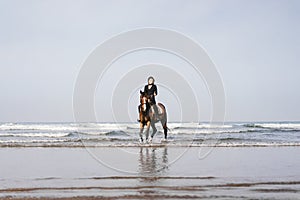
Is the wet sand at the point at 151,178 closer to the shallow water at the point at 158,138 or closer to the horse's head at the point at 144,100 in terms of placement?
the horse's head at the point at 144,100

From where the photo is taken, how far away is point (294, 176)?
879cm

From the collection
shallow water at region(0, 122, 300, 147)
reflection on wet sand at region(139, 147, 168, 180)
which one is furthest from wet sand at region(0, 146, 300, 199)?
shallow water at region(0, 122, 300, 147)

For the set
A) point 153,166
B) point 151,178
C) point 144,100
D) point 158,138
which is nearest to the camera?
point 151,178

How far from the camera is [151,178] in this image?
8.48 meters

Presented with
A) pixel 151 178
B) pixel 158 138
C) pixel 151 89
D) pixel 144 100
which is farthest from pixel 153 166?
pixel 158 138

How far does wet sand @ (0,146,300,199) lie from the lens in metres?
6.80

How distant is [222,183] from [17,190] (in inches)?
145

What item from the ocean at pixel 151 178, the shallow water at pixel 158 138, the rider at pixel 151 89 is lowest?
the ocean at pixel 151 178

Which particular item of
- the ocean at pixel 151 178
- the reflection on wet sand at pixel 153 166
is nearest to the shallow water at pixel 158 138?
the reflection on wet sand at pixel 153 166

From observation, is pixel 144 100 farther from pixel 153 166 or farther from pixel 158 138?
pixel 153 166

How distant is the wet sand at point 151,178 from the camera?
680 cm

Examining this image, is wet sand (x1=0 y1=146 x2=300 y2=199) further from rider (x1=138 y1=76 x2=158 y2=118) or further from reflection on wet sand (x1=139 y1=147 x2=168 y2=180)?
rider (x1=138 y1=76 x2=158 y2=118)

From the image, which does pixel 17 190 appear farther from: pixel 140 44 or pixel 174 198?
pixel 140 44

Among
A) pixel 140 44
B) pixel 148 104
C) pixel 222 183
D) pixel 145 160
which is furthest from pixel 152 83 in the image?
pixel 222 183
